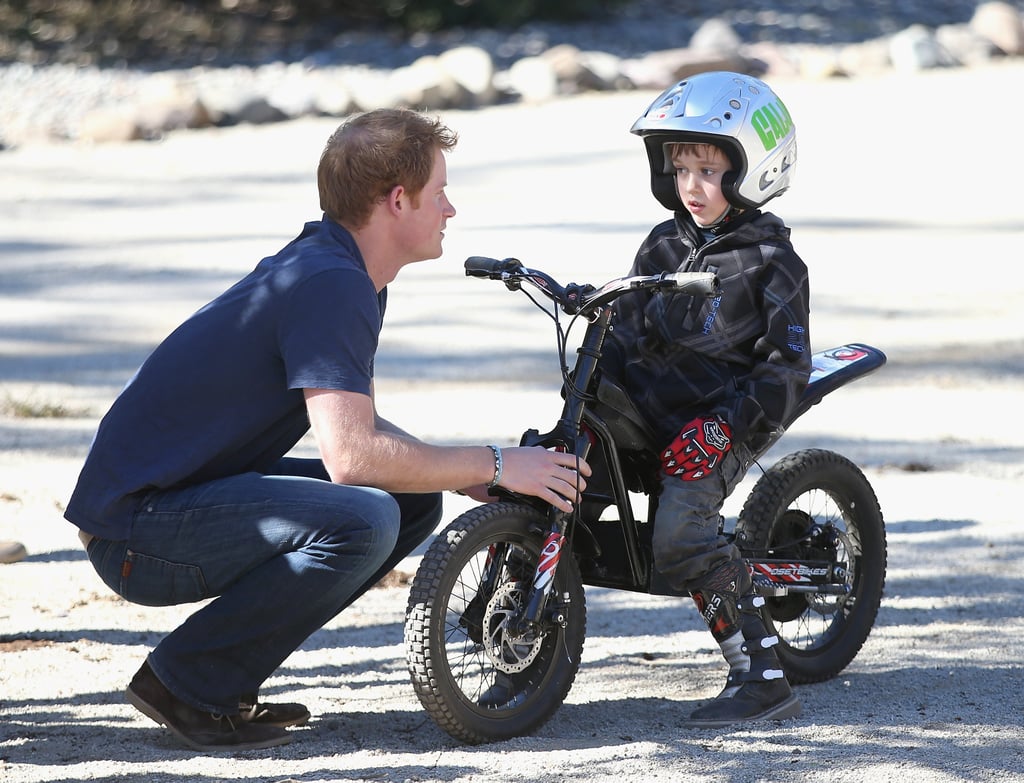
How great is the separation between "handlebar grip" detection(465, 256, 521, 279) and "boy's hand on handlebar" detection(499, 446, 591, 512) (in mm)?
487

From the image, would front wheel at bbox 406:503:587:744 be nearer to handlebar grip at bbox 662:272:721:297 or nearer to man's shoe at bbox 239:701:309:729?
man's shoe at bbox 239:701:309:729

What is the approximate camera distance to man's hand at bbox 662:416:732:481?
401 cm

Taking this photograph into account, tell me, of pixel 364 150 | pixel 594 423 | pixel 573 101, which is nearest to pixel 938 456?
pixel 594 423

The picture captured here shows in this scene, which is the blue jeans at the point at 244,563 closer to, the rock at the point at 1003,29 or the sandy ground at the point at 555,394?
the sandy ground at the point at 555,394

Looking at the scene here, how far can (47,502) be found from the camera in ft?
20.7

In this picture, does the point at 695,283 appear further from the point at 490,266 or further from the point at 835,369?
the point at 835,369

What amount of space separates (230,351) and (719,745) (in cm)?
151

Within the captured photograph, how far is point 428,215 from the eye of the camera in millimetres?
3900

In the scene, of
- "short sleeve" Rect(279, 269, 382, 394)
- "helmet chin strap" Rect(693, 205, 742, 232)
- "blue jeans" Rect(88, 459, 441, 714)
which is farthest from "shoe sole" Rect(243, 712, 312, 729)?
"helmet chin strap" Rect(693, 205, 742, 232)

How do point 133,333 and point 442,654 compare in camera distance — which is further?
point 133,333

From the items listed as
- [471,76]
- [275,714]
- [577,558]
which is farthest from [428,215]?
[471,76]

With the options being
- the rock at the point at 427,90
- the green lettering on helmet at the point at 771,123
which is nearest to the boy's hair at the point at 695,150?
the green lettering on helmet at the point at 771,123

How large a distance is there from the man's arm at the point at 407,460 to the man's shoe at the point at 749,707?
2.15 ft

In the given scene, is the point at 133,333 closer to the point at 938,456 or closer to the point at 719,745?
the point at 938,456
